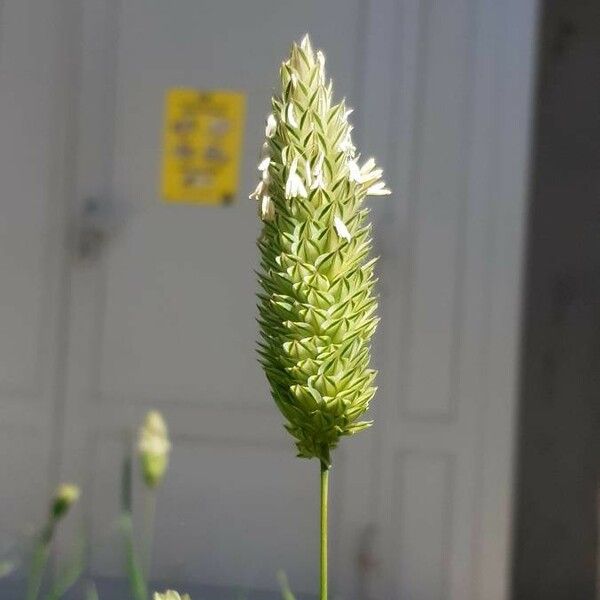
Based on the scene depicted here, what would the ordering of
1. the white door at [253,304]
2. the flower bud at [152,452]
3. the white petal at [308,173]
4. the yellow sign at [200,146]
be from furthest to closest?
the yellow sign at [200,146], the white door at [253,304], the flower bud at [152,452], the white petal at [308,173]

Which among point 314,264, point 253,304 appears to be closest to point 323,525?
point 314,264

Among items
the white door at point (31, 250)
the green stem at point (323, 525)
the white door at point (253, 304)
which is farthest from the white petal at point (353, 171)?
the white door at point (31, 250)

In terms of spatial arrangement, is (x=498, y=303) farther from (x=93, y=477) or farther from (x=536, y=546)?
(x=93, y=477)

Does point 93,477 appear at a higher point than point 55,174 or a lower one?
lower

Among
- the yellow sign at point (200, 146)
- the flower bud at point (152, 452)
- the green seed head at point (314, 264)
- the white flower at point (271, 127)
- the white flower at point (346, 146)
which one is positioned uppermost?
the yellow sign at point (200, 146)

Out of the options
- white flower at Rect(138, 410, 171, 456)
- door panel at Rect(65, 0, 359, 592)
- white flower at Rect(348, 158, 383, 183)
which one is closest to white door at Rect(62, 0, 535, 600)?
door panel at Rect(65, 0, 359, 592)

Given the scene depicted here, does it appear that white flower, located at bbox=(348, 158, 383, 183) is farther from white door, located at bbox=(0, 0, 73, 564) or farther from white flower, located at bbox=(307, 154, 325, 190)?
white door, located at bbox=(0, 0, 73, 564)

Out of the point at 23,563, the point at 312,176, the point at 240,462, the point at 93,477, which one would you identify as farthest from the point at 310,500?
the point at 312,176

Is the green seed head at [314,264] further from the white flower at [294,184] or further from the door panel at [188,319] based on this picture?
the door panel at [188,319]
